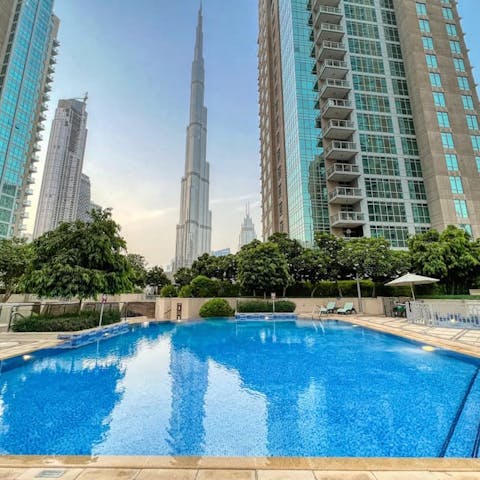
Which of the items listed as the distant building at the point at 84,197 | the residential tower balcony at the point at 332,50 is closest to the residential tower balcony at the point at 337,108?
the residential tower balcony at the point at 332,50

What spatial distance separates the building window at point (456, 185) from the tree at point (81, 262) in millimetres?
34532

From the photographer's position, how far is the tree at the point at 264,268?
21047 millimetres

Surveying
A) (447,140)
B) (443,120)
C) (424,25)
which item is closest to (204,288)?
(447,140)

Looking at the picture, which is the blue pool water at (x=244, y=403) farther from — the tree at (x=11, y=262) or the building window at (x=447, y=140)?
the building window at (x=447, y=140)

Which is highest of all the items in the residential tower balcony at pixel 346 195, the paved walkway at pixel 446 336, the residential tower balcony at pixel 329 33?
the residential tower balcony at pixel 329 33

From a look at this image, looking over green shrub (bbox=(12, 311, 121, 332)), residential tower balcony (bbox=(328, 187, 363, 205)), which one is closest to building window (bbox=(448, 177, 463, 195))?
residential tower balcony (bbox=(328, 187, 363, 205))

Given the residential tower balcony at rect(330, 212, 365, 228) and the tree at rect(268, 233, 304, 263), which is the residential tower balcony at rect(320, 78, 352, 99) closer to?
the residential tower balcony at rect(330, 212, 365, 228)

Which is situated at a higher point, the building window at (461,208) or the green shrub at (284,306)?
the building window at (461,208)

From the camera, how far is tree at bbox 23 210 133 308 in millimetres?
11586

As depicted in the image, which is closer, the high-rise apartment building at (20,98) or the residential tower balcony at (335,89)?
the residential tower balcony at (335,89)

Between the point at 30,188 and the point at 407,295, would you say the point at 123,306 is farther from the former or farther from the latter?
the point at 30,188

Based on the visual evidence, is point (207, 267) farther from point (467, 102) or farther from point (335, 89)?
point (467, 102)

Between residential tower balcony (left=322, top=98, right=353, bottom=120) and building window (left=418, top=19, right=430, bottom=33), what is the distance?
14697 millimetres

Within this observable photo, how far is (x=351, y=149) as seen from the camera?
31953mm
